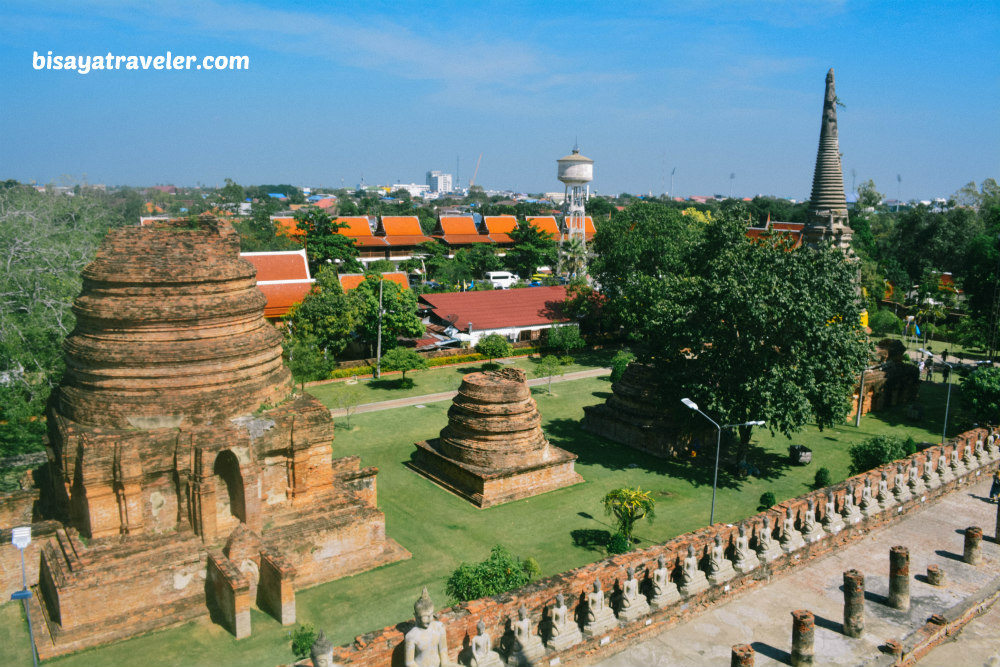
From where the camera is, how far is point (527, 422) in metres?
23.9

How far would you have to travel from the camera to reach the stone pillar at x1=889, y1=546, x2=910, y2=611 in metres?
15.3

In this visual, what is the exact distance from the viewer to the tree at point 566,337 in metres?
42.4

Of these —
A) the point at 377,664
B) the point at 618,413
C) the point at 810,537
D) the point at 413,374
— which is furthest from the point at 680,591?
the point at 413,374

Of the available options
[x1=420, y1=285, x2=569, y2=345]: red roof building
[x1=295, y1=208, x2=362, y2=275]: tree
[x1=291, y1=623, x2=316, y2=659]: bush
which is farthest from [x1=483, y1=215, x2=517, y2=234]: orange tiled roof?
[x1=291, y1=623, x2=316, y2=659]: bush

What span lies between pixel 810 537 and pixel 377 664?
11187mm

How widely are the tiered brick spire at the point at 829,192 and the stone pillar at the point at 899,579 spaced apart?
3075 cm

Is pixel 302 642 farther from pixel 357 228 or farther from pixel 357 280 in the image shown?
pixel 357 228

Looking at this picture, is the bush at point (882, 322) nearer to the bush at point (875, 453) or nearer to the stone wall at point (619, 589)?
the bush at point (875, 453)

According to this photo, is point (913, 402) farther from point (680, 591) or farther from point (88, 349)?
point (88, 349)

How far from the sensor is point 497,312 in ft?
152

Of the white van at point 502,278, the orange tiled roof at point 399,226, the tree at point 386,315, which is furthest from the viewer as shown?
the orange tiled roof at point 399,226

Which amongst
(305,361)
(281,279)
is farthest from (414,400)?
(281,279)

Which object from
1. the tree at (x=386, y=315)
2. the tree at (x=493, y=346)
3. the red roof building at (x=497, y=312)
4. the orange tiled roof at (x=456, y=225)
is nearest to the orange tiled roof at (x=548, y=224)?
the orange tiled roof at (x=456, y=225)

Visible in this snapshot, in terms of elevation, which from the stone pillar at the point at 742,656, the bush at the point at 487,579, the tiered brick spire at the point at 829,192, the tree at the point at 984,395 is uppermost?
the tiered brick spire at the point at 829,192
